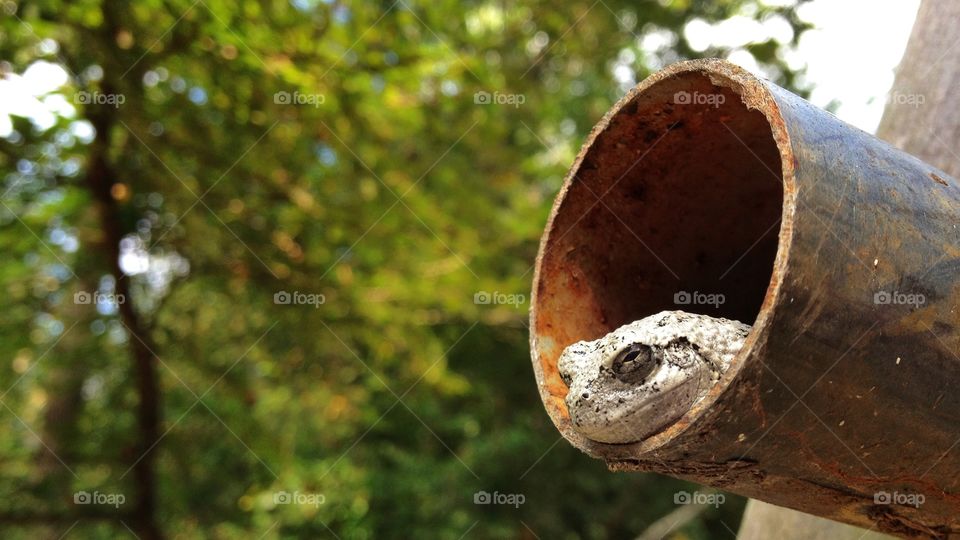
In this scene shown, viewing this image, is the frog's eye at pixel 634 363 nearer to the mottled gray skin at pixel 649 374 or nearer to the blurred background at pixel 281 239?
the mottled gray skin at pixel 649 374

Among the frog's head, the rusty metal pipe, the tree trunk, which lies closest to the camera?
the rusty metal pipe

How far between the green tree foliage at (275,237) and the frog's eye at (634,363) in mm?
3711

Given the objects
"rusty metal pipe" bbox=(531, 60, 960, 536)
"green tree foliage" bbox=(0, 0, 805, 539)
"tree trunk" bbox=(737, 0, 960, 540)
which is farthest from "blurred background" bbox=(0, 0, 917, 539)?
"rusty metal pipe" bbox=(531, 60, 960, 536)

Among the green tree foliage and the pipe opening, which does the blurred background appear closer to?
the green tree foliage

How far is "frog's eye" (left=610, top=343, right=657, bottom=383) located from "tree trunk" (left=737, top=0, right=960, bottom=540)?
52.3 inches

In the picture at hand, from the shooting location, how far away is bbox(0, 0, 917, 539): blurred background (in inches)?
192

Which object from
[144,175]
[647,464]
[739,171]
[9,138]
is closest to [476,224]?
[144,175]

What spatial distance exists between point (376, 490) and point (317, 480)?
1.96 feet

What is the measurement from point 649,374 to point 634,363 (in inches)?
1.5

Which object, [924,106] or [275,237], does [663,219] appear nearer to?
[924,106]

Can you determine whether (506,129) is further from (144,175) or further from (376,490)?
(376,490)

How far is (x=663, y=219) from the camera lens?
6.35ft

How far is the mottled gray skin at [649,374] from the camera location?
51.0 inches

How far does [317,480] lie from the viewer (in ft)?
26.6
